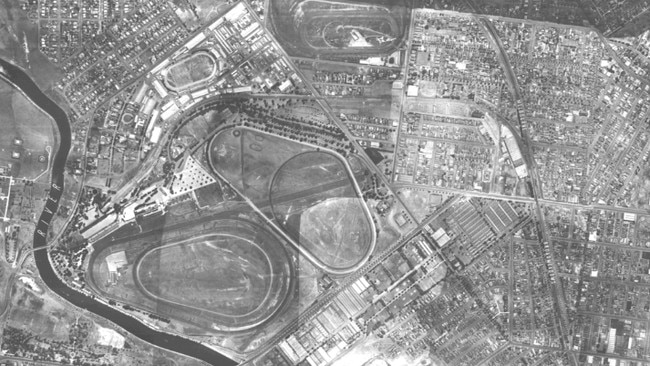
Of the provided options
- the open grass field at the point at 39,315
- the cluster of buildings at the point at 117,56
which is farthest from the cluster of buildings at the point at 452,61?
the open grass field at the point at 39,315

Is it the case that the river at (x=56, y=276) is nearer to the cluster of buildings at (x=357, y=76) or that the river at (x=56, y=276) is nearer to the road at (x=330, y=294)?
the road at (x=330, y=294)

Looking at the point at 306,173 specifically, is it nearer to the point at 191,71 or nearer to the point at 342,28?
the point at 342,28

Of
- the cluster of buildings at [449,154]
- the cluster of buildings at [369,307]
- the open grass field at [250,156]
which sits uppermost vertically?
the open grass field at [250,156]

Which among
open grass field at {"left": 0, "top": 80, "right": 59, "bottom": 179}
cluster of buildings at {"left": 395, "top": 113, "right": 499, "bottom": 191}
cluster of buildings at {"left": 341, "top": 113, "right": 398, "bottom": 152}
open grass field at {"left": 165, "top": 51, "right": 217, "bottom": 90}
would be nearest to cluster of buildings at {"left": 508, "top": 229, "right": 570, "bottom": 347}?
cluster of buildings at {"left": 395, "top": 113, "right": 499, "bottom": 191}

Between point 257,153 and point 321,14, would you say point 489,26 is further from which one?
point 257,153

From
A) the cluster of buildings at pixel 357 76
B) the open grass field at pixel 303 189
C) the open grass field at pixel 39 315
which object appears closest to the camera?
the open grass field at pixel 39 315

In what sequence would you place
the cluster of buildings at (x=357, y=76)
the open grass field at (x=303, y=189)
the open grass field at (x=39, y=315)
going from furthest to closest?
the cluster of buildings at (x=357, y=76), the open grass field at (x=303, y=189), the open grass field at (x=39, y=315)

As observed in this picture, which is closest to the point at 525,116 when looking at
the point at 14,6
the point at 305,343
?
the point at 305,343

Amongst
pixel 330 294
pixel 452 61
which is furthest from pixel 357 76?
pixel 330 294
